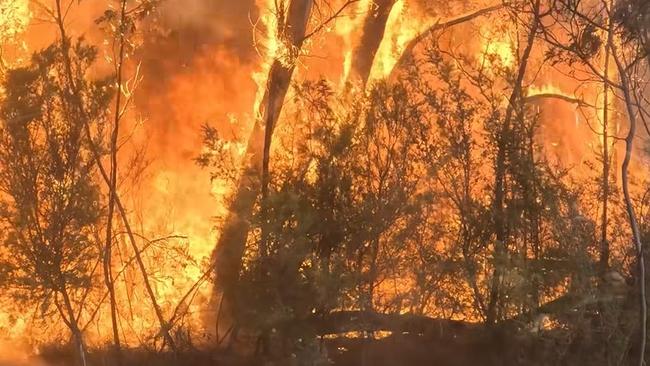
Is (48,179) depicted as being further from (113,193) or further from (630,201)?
(630,201)

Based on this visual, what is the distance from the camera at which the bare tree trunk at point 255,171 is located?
8594mm

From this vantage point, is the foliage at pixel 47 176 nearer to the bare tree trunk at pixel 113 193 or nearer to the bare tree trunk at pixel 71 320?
the bare tree trunk at pixel 71 320

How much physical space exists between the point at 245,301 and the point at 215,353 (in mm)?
1040

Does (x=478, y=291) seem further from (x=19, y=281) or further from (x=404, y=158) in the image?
(x=19, y=281)

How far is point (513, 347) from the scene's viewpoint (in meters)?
8.38

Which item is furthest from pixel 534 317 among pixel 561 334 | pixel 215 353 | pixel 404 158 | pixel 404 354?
pixel 215 353

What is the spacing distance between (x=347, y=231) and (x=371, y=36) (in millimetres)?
4987

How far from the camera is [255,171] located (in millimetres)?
8750

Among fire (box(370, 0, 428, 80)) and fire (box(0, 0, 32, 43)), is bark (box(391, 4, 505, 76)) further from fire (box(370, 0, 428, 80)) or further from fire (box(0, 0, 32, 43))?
fire (box(0, 0, 32, 43))

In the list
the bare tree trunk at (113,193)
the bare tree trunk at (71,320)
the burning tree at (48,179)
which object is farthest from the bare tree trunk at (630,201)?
the bare tree trunk at (71,320)

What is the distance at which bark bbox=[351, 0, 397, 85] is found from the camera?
11.9 metres

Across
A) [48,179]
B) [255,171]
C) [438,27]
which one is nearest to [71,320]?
[48,179]

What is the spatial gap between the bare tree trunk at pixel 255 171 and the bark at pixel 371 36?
7.34ft

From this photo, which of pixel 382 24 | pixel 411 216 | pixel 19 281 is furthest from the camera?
pixel 382 24
